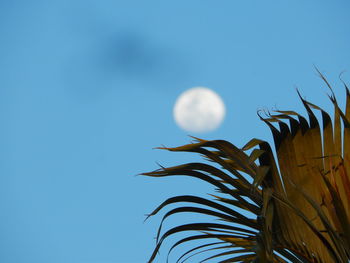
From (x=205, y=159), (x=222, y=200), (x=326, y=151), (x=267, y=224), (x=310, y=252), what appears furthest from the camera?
(x=222, y=200)

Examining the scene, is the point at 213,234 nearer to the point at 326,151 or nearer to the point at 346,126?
the point at 326,151

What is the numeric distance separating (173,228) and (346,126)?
107 centimetres

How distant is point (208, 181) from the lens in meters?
2.20

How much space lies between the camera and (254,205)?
2221 mm

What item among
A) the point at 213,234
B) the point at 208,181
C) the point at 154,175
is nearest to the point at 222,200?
the point at 213,234

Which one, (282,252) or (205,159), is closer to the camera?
(282,252)

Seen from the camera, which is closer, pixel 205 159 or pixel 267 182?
pixel 267 182

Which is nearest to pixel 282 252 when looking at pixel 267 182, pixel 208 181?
pixel 267 182

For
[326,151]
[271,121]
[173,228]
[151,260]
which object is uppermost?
[271,121]

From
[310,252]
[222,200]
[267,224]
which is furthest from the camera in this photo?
[222,200]

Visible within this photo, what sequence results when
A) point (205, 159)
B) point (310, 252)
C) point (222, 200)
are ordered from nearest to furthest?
point (310, 252), point (205, 159), point (222, 200)

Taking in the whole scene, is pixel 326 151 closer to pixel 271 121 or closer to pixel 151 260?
pixel 271 121

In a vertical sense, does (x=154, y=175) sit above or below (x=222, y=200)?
above

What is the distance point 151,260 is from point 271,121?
0.97 meters
